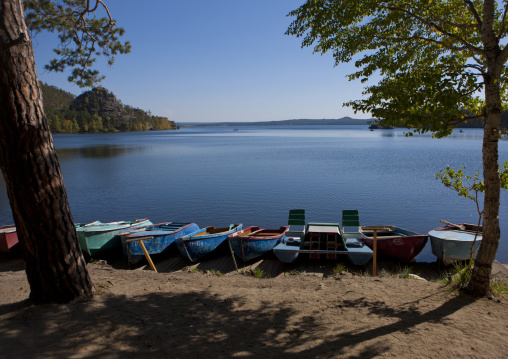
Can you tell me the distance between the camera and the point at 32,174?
16.1 feet

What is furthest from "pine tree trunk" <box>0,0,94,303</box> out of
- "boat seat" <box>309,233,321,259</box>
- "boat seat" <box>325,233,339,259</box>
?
"boat seat" <box>325,233,339,259</box>

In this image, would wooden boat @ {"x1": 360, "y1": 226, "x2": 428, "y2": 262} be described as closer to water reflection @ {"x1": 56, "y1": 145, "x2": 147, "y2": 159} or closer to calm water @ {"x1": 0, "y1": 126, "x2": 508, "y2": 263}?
calm water @ {"x1": 0, "y1": 126, "x2": 508, "y2": 263}

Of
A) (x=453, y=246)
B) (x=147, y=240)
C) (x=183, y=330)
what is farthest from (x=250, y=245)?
(x=183, y=330)

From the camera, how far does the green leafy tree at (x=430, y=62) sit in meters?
5.50

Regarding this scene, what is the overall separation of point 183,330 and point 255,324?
1057 mm

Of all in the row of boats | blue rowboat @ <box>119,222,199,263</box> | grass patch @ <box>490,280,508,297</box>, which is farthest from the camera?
blue rowboat @ <box>119,222,199,263</box>

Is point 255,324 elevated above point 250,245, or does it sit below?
above

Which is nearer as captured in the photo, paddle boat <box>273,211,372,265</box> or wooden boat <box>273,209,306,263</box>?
paddle boat <box>273,211,372,265</box>

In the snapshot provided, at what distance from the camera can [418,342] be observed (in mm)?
4672

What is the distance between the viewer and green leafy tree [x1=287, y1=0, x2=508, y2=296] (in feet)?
18.0

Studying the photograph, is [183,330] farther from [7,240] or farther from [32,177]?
[7,240]

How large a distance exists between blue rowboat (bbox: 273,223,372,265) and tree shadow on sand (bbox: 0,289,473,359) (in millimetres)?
5412

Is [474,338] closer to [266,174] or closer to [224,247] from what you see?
[224,247]

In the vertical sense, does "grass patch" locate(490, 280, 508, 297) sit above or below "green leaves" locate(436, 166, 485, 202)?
below
